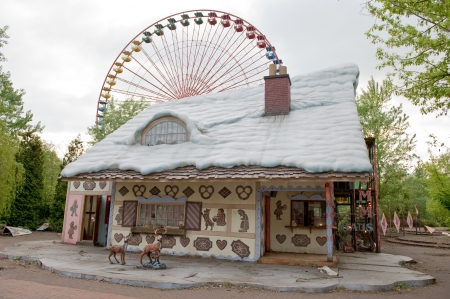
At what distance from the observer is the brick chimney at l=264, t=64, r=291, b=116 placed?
1124cm

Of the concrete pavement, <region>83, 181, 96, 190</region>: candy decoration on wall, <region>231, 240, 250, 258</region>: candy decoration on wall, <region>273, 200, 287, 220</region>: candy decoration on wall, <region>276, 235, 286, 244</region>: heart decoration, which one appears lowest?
the concrete pavement

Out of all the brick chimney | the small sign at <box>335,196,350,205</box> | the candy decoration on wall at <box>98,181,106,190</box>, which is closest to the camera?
the brick chimney

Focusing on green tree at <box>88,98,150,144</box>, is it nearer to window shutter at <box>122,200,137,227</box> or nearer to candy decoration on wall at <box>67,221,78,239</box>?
candy decoration on wall at <box>67,221,78,239</box>

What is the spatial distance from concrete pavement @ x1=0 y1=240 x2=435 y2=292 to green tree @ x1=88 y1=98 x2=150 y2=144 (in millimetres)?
12848

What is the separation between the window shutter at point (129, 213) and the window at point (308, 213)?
4.94 metres

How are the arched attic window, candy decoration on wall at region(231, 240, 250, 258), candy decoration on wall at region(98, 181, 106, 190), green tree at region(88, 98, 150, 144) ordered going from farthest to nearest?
green tree at region(88, 98, 150, 144)
candy decoration on wall at region(98, 181, 106, 190)
the arched attic window
candy decoration on wall at region(231, 240, 250, 258)

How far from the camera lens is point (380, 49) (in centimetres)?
879

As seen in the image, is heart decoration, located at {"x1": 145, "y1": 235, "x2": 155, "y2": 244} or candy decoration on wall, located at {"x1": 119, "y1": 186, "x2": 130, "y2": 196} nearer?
heart decoration, located at {"x1": 145, "y1": 235, "x2": 155, "y2": 244}

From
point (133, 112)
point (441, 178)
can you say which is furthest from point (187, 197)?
point (441, 178)

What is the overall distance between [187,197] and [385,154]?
14.8m

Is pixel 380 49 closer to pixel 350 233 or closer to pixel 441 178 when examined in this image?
pixel 350 233

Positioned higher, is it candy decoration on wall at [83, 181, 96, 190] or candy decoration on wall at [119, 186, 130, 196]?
candy decoration on wall at [83, 181, 96, 190]

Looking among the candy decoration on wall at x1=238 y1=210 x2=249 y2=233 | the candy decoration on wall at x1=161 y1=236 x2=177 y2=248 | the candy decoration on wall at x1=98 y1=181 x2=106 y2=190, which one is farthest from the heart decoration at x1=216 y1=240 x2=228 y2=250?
the candy decoration on wall at x1=98 y1=181 x2=106 y2=190

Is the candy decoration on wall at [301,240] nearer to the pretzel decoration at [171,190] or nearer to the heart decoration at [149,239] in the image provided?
the pretzel decoration at [171,190]
